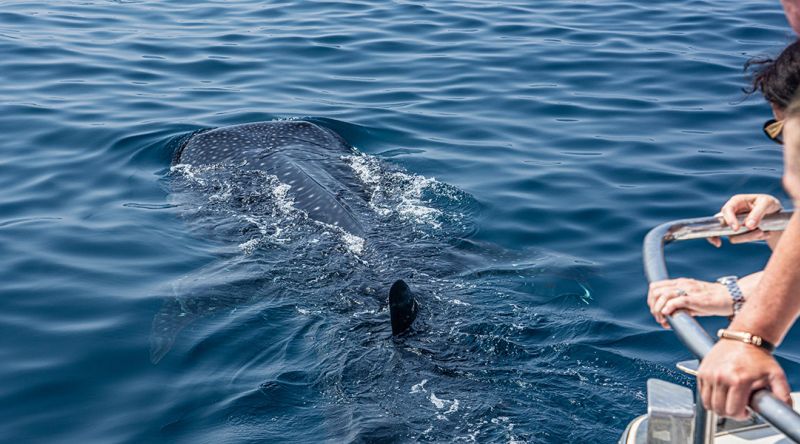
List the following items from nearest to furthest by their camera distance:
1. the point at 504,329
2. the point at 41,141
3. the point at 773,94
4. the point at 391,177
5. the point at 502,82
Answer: the point at 773,94 → the point at 504,329 → the point at 391,177 → the point at 41,141 → the point at 502,82

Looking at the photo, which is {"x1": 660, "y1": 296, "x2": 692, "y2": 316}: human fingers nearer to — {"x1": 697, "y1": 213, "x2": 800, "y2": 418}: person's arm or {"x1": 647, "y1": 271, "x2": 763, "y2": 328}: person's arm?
{"x1": 647, "y1": 271, "x2": 763, "y2": 328}: person's arm

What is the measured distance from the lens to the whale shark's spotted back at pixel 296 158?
8.67 metres

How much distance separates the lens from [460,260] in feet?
25.7

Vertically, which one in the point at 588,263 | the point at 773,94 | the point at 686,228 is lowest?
the point at 588,263

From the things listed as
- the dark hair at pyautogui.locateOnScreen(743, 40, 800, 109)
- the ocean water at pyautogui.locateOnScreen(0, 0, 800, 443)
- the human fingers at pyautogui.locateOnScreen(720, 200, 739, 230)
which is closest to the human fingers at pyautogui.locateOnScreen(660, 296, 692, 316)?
the human fingers at pyautogui.locateOnScreen(720, 200, 739, 230)

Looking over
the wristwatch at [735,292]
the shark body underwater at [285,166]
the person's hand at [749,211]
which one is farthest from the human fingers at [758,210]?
the shark body underwater at [285,166]

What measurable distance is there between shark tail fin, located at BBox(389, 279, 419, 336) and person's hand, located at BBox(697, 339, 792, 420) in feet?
10.7

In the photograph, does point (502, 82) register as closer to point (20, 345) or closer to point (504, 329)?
point (504, 329)

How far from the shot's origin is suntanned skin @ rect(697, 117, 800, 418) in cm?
248

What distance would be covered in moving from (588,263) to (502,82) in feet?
18.8

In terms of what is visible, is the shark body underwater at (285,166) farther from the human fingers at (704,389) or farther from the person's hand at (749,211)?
the human fingers at (704,389)

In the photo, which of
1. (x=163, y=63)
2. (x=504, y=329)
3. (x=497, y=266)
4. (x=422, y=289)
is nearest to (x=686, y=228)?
(x=504, y=329)

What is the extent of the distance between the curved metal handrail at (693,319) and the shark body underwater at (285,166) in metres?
4.35

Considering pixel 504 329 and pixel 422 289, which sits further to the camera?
pixel 422 289
